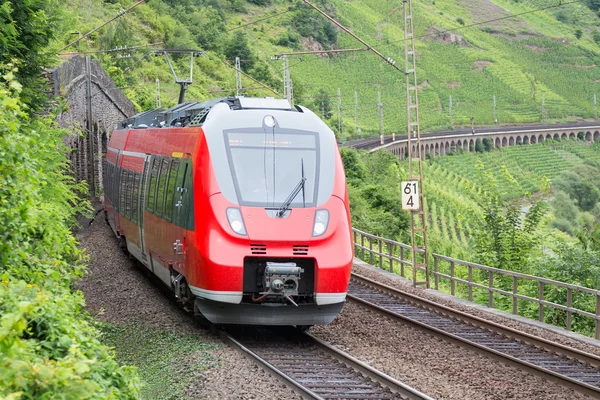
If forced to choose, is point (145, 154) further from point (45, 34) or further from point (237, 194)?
point (237, 194)

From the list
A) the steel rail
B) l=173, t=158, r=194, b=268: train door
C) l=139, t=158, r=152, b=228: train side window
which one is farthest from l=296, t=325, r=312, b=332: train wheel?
l=139, t=158, r=152, b=228: train side window

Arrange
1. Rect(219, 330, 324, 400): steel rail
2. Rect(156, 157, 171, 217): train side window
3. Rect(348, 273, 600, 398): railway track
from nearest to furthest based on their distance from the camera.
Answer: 1. Rect(219, 330, 324, 400): steel rail
2. Rect(348, 273, 600, 398): railway track
3. Rect(156, 157, 171, 217): train side window

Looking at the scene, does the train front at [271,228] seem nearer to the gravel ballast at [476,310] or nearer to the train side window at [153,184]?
the train side window at [153,184]

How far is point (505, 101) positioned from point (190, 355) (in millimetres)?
150697

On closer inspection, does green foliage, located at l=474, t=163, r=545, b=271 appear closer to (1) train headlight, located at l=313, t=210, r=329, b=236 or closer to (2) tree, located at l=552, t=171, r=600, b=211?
(1) train headlight, located at l=313, t=210, r=329, b=236

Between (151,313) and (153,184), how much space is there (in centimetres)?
254

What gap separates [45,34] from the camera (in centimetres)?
1700

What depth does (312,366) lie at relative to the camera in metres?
12.2

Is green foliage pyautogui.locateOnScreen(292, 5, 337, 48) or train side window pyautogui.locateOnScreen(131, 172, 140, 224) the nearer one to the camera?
train side window pyautogui.locateOnScreen(131, 172, 140, 224)

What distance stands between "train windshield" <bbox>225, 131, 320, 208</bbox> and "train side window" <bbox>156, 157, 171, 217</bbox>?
2728mm

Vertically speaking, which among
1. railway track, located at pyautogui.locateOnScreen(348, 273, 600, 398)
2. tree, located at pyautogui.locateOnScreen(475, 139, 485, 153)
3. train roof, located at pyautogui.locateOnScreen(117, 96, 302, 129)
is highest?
tree, located at pyautogui.locateOnScreen(475, 139, 485, 153)

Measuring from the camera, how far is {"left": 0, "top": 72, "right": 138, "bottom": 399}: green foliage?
584 cm

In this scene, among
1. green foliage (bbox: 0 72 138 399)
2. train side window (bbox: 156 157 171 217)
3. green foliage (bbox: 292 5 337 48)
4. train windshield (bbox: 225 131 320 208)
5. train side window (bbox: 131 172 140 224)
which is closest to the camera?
green foliage (bbox: 0 72 138 399)

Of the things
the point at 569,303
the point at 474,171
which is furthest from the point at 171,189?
the point at 474,171
